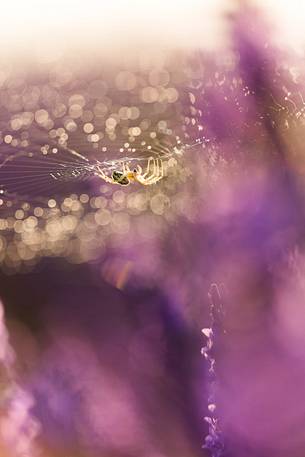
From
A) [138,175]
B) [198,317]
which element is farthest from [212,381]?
[138,175]

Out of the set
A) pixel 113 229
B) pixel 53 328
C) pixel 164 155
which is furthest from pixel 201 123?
pixel 53 328

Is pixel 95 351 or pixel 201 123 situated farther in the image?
pixel 95 351

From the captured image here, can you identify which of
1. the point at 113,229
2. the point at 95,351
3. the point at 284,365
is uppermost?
the point at 113,229

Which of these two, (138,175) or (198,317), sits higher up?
(138,175)

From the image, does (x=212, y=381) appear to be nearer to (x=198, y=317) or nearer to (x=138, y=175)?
(x=198, y=317)

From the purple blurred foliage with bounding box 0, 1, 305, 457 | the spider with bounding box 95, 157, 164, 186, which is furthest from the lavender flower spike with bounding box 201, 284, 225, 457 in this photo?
the spider with bounding box 95, 157, 164, 186

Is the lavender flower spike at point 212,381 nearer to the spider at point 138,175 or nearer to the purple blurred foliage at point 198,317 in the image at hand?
the purple blurred foliage at point 198,317

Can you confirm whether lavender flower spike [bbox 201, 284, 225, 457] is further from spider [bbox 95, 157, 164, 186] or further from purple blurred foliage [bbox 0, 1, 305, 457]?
spider [bbox 95, 157, 164, 186]

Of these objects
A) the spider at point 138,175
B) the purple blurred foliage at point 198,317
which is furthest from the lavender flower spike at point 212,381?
the spider at point 138,175

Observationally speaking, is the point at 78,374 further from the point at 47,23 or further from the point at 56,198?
the point at 47,23
